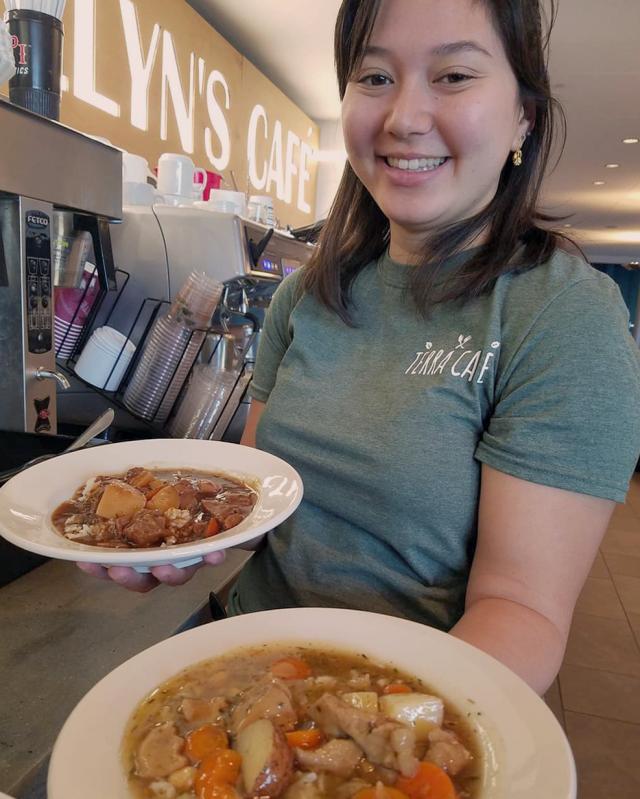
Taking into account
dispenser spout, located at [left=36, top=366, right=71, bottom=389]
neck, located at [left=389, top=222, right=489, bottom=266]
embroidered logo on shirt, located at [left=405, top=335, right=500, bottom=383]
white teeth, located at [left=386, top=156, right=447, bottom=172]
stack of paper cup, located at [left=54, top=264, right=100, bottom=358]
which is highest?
white teeth, located at [left=386, top=156, right=447, bottom=172]

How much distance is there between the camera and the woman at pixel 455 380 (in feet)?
2.68

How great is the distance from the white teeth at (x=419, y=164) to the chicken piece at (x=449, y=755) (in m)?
0.81

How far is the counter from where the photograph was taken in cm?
75

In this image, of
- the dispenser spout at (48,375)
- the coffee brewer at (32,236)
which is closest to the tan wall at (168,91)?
the coffee brewer at (32,236)

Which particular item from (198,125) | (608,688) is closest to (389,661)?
(608,688)

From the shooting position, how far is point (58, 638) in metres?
0.95

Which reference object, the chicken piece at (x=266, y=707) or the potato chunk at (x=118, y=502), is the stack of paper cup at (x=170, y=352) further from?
the chicken piece at (x=266, y=707)

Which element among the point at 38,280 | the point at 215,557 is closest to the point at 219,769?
the point at 215,557

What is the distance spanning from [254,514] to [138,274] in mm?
1260

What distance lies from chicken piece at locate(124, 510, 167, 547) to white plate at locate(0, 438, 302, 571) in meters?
0.04

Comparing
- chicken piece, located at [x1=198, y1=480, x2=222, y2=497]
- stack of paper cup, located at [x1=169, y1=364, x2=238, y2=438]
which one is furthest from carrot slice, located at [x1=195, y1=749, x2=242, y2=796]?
stack of paper cup, located at [x1=169, y1=364, x2=238, y2=438]

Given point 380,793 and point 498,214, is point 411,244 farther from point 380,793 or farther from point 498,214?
point 380,793

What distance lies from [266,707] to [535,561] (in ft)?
1.39

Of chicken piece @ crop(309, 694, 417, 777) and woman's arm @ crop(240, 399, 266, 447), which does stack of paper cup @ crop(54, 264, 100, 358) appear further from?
chicken piece @ crop(309, 694, 417, 777)
